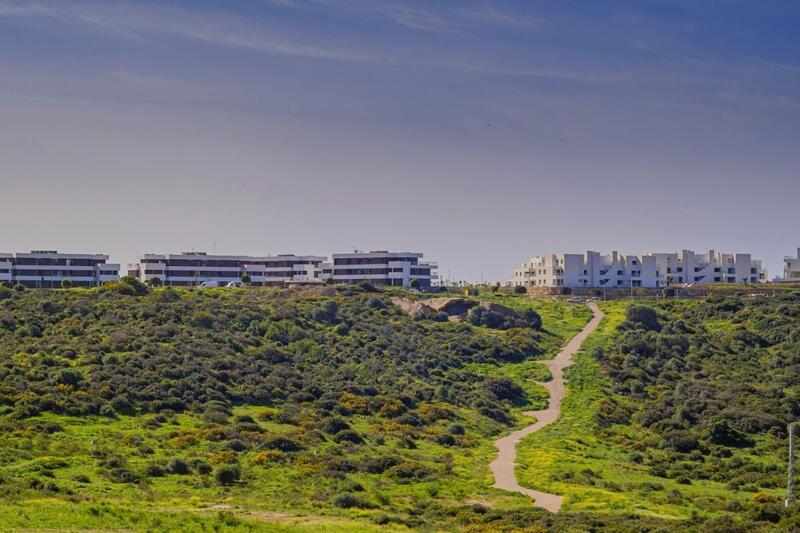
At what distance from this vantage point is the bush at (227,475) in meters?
48.9

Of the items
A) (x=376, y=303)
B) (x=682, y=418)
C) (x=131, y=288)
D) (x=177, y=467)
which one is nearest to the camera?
(x=177, y=467)

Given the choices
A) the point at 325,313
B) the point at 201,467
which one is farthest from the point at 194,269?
the point at 201,467

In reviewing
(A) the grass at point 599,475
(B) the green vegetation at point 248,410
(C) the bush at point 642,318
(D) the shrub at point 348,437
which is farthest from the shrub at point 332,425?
(C) the bush at point 642,318

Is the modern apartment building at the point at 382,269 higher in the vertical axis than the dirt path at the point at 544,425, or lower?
higher

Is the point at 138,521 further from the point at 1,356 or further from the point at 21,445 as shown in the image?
the point at 1,356

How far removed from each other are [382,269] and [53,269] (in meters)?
55.9

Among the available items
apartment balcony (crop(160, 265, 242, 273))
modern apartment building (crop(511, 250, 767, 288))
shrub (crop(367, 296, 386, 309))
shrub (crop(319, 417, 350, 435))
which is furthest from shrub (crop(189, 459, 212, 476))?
apartment balcony (crop(160, 265, 242, 273))

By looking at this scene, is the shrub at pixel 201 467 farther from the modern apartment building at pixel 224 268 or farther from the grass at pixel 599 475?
the modern apartment building at pixel 224 268

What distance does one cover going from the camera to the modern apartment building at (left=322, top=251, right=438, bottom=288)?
17788 cm

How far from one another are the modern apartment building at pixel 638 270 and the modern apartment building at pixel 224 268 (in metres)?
41.4

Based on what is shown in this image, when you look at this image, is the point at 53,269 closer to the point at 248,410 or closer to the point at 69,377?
the point at 69,377

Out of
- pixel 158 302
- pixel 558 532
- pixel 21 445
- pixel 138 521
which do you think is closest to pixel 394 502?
pixel 558 532

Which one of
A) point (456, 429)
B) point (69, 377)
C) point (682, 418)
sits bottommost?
point (682, 418)

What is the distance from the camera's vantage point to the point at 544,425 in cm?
7794
